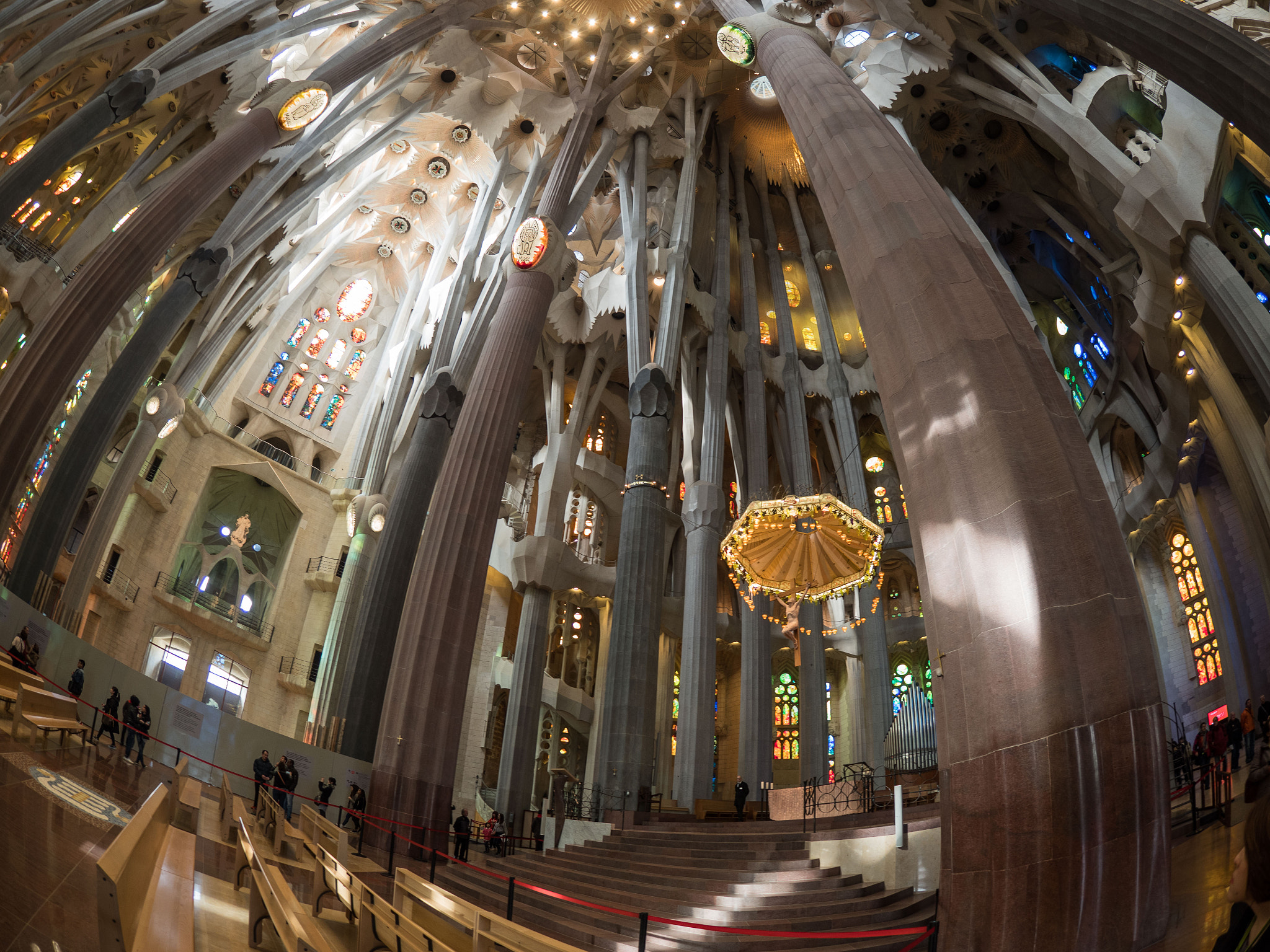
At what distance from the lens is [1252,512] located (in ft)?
44.1

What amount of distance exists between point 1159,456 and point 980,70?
10.3 metres

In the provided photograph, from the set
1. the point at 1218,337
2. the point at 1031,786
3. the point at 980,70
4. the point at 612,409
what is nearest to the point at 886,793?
the point at 1218,337

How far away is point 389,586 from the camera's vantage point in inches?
618

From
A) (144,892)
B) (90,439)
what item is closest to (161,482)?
(90,439)

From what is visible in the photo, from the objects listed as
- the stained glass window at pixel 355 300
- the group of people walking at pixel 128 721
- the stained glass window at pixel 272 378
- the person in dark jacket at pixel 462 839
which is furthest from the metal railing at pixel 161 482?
the person in dark jacket at pixel 462 839

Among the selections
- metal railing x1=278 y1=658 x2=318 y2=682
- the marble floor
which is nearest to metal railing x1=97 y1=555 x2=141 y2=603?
metal railing x1=278 y1=658 x2=318 y2=682

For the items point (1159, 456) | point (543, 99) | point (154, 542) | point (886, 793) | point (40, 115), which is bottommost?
point (886, 793)

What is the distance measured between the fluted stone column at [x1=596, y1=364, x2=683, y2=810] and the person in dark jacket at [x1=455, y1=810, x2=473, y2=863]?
356 centimetres

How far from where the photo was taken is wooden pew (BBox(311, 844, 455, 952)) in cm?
292

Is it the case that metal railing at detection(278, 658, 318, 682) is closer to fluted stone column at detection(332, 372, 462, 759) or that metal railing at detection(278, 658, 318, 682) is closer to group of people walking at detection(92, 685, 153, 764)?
fluted stone column at detection(332, 372, 462, 759)

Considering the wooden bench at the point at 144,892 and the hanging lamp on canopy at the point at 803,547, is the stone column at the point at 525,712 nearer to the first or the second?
the hanging lamp on canopy at the point at 803,547

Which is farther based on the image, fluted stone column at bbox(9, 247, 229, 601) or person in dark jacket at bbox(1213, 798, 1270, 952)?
fluted stone column at bbox(9, 247, 229, 601)

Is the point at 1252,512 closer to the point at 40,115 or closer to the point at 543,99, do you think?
the point at 543,99

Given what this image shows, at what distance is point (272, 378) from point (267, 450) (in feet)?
8.35
